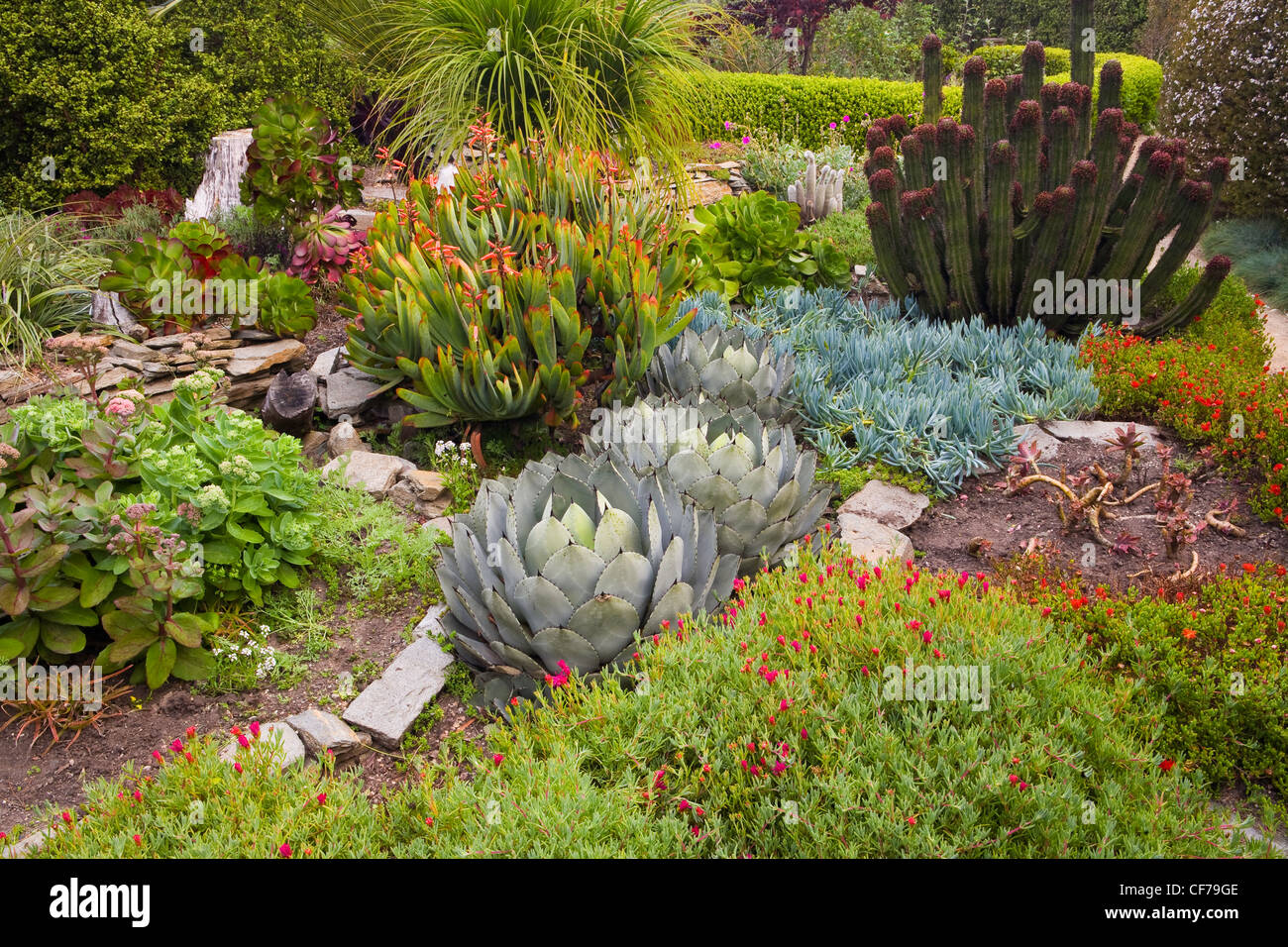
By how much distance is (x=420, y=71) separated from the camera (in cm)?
713

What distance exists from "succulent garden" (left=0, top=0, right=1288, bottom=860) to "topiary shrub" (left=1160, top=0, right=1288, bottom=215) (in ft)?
7.93

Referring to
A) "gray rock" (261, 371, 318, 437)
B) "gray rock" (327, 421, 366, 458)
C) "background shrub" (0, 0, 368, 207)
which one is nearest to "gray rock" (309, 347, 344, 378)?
"gray rock" (261, 371, 318, 437)

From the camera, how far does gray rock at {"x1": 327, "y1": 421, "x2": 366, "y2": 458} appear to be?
4.67 m

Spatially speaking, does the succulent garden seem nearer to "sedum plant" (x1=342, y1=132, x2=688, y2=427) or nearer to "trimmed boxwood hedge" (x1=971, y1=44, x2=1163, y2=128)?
"sedum plant" (x1=342, y1=132, x2=688, y2=427)

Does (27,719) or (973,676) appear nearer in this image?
(973,676)

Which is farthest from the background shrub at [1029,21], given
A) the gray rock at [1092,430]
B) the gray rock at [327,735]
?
the gray rock at [327,735]

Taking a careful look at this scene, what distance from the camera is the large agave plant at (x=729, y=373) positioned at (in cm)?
442

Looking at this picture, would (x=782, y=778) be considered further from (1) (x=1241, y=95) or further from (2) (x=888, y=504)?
(1) (x=1241, y=95)

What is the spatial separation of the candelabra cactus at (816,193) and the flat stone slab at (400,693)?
22.1ft

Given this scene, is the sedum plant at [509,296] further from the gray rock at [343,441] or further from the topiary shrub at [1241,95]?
the topiary shrub at [1241,95]

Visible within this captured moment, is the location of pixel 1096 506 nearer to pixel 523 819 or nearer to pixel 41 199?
pixel 523 819

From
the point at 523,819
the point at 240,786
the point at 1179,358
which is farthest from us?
the point at 1179,358

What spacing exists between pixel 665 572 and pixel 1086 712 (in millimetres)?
1271

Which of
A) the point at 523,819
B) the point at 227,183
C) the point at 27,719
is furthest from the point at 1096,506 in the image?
the point at 227,183
